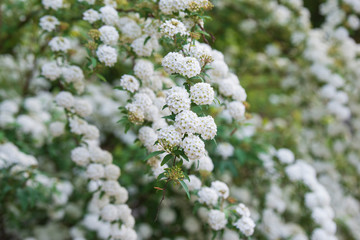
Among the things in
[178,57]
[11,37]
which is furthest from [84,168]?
[11,37]

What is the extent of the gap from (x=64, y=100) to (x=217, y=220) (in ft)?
4.21

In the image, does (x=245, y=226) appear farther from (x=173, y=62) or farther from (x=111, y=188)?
(x=173, y=62)

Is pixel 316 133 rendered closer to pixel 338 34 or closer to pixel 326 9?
pixel 338 34

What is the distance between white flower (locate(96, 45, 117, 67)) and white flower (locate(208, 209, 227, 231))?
116 centimetres

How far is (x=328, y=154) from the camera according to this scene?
428 cm

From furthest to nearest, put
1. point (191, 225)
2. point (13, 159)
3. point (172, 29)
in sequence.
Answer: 1. point (191, 225)
2. point (13, 159)
3. point (172, 29)

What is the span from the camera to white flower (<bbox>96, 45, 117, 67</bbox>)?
6.68 ft

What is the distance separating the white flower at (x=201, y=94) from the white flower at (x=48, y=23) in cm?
131

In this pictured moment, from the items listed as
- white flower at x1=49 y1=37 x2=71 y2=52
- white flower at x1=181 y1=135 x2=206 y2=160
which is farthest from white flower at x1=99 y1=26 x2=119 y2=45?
white flower at x1=181 y1=135 x2=206 y2=160

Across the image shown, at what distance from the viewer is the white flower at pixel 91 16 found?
2166 millimetres

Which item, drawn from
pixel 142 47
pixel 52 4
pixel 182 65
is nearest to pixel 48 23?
pixel 52 4

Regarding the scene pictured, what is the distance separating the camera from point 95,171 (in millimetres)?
2154

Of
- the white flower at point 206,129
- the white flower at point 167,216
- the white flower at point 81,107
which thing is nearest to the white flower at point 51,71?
the white flower at point 81,107

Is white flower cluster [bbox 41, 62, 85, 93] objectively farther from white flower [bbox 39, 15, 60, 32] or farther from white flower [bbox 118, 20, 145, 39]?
white flower [bbox 118, 20, 145, 39]
